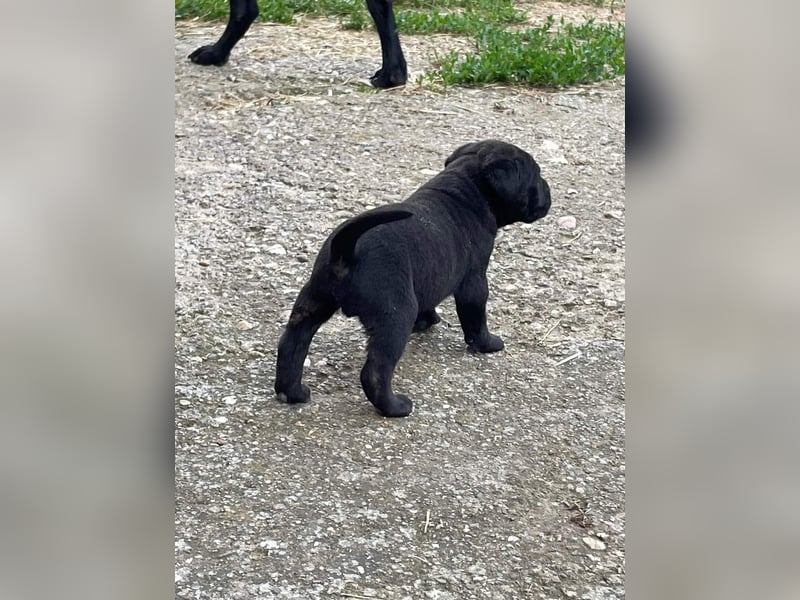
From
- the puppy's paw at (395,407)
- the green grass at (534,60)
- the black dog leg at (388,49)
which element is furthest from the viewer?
the green grass at (534,60)

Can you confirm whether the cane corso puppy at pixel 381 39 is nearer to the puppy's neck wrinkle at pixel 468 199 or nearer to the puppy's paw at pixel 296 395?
the puppy's neck wrinkle at pixel 468 199

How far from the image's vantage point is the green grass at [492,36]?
6203mm

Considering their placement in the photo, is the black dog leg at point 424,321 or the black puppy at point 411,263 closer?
the black puppy at point 411,263

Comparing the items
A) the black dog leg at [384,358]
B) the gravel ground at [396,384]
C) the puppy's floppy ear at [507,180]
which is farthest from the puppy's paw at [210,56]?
the black dog leg at [384,358]

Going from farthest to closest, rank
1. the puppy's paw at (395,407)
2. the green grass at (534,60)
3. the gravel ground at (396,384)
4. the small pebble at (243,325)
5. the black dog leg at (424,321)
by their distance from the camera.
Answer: the green grass at (534,60)
the black dog leg at (424,321)
the small pebble at (243,325)
the puppy's paw at (395,407)
the gravel ground at (396,384)

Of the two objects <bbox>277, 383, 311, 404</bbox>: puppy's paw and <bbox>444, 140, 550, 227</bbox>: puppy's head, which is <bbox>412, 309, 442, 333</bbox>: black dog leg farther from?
<bbox>277, 383, 311, 404</bbox>: puppy's paw

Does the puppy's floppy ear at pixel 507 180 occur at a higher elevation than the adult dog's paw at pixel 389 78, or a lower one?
higher

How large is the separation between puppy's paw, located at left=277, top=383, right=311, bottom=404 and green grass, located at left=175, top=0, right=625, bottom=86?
3451 millimetres

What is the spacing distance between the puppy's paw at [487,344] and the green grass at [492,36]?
298 centimetres

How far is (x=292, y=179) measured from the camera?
189 inches

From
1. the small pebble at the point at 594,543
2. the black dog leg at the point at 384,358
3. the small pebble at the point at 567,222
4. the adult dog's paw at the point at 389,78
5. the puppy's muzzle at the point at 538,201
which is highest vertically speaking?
the puppy's muzzle at the point at 538,201
